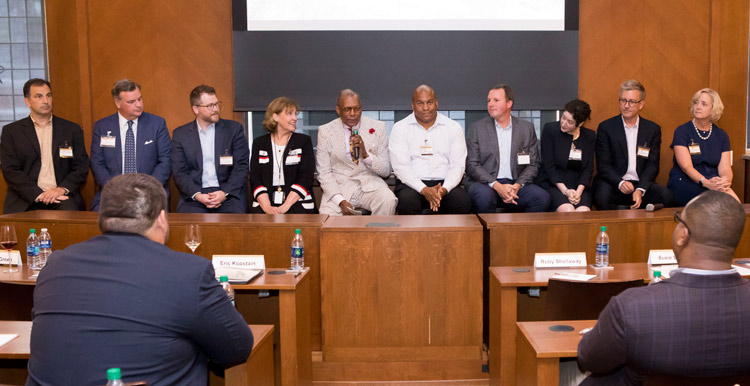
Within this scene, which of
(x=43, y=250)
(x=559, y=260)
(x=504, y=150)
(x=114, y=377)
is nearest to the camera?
(x=114, y=377)

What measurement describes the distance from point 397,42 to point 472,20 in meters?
0.72

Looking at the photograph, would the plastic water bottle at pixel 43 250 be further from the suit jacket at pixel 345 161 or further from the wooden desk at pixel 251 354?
the suit jacket at pixel 345 161

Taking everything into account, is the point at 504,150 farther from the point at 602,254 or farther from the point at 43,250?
the point at 43,250

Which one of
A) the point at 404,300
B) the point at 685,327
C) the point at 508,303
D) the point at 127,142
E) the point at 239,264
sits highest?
the point at 127,142

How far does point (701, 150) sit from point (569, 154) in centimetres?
103

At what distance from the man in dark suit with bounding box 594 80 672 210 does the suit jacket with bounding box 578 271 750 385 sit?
3590 millimetres

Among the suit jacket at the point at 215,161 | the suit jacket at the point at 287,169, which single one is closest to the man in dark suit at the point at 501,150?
the suit jacket at the point at 287,169

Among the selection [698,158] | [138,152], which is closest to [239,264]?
[138,152]

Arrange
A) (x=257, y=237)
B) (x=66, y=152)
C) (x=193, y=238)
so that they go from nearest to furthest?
(x=193, y=238) → (x=257, y=237) → (x=66, y=152)

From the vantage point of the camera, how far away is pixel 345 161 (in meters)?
5.06

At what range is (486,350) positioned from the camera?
356 centimetres

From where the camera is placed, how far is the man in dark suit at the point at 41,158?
4905 millimetres

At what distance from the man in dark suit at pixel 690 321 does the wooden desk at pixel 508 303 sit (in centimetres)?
110

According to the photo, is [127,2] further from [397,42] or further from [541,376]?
[541,376]
